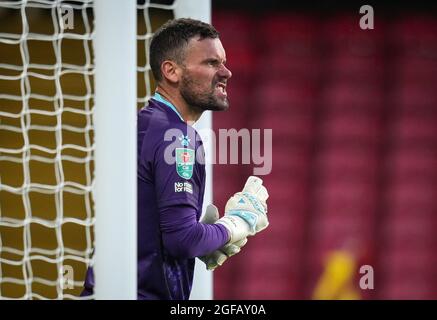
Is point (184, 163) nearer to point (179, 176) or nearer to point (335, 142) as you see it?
point (179, 176)

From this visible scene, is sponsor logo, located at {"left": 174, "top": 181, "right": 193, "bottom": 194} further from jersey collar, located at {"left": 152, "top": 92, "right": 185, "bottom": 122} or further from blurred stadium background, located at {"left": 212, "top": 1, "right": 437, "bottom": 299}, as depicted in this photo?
blurred stadium background, located at {"left": 212, "top": 1, "right": 437, "bottom": 299}

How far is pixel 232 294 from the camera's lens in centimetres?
387

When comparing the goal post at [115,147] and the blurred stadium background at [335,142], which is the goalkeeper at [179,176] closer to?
the goal post at [115,147]

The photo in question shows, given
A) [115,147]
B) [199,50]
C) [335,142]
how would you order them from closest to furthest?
1. [115,147]
2. [199,50]
3. [335,142]

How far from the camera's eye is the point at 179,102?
1602 millimetres

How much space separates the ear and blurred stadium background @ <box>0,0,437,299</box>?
2190mm

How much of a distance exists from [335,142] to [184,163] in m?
2.70

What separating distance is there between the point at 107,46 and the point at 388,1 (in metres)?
2.86

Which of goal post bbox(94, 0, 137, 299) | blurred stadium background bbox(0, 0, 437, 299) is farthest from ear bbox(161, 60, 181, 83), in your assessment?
Answer: blurred stadium background bbox(0, 0, 437, 299)

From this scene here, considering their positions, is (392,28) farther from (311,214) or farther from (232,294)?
(232,294)

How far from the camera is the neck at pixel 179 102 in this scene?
160 centimetres

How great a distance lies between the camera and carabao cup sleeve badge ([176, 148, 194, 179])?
1.47 metres

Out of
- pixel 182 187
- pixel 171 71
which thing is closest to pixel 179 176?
pixel 182 187
